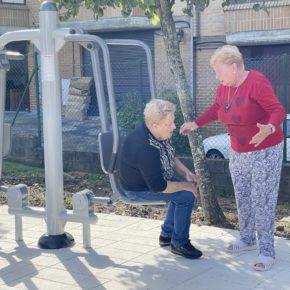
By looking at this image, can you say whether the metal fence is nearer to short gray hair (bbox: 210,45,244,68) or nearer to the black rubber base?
the black rubber base

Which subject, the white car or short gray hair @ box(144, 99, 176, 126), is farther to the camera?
the white car

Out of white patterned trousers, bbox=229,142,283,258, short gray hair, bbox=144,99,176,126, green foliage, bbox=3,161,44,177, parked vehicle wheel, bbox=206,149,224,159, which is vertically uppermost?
short gray hair, bbox=144,99,176,126

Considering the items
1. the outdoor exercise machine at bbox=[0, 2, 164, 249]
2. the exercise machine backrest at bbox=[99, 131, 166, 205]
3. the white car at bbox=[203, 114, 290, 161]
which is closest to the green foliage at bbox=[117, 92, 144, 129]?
the white car at bbox=[203, 114, 290, 161]

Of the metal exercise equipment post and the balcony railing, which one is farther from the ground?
the balcony railing

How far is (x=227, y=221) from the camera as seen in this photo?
6266 mm

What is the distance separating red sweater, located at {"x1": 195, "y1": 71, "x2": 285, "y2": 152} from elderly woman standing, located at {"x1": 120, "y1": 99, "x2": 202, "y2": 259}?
494 millimetres

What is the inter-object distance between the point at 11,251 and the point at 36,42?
1935mm

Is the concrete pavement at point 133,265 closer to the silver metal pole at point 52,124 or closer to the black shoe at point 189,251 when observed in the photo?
the black shoe at point 189,251

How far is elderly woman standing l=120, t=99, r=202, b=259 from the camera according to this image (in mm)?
4719

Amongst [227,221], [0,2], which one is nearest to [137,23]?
[0,2]

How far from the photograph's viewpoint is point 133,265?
4.92m

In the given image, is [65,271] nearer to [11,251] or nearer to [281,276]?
[11,251]

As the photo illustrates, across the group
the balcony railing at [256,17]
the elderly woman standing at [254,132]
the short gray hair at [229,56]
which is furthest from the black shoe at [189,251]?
the balcony railing at [256,17]

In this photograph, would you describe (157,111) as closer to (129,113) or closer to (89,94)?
(129,113)
